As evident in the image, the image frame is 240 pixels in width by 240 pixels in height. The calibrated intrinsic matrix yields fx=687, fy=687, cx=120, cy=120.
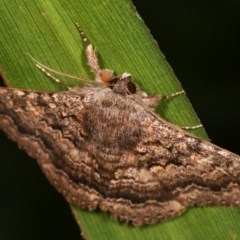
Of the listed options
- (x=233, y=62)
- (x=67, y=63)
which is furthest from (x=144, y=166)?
(x=233, y=62)

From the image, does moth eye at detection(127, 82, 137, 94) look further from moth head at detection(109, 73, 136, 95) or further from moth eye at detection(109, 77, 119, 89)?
moth eye at detection(109, 77, 119, 89)

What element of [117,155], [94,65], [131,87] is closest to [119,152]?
[117,155]

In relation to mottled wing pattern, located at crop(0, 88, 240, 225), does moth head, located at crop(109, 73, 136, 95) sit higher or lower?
higher

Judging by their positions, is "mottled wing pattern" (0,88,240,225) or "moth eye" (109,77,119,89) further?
"moth eye" (109,77,119,89)

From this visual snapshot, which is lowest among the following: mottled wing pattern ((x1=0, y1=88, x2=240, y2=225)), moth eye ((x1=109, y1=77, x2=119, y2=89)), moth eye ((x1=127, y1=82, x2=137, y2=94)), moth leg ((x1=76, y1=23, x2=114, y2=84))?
mottled wing pattern ((x1=0, y1=88, x2=240, y2=225))

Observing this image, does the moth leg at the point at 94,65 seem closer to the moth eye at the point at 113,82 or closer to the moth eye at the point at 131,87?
the moth eye at the point at 113,82

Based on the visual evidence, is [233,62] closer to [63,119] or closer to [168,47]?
[168,47]

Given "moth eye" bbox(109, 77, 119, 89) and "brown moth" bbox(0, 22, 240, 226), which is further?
"moth eye" bbox(109, 77, 119, 89)

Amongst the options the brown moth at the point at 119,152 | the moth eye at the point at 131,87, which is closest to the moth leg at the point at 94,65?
the brown moth at the point at 119,152

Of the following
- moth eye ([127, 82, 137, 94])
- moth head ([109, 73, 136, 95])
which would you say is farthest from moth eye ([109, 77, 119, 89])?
moth eye ([127, 82, 137, 94])
